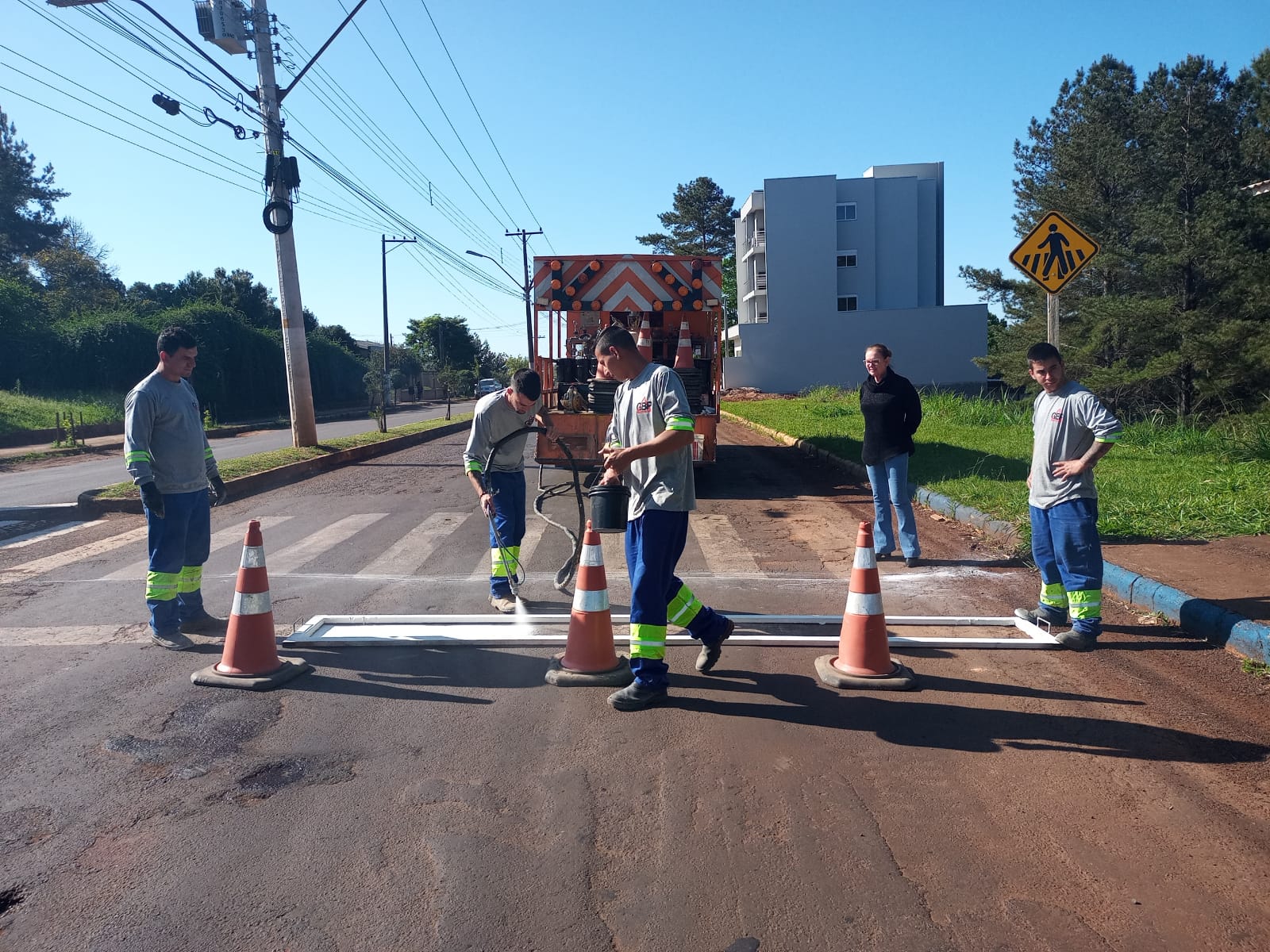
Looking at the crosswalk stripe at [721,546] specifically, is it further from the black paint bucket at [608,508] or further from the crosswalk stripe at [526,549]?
the black paint bucket at [608,508]

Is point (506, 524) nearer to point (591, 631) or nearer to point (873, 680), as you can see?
point (591, 631)

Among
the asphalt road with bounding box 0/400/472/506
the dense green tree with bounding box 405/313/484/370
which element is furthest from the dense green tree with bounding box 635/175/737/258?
the asphalt road with bounding box 0/400/472/506

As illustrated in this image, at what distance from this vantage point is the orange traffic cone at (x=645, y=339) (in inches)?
516

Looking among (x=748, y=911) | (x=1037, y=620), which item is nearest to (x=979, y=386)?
(x=1037, y=620)

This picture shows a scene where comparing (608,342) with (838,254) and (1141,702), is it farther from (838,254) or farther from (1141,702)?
(838,254)

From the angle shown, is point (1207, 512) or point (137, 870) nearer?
point (137, 870)

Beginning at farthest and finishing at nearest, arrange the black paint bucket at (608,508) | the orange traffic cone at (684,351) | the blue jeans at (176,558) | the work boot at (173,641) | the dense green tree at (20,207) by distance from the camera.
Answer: the dense green tree at (20,207)
the orange traffic cone at (684,351)
the blue jeans at (176,558)
the work boot at (173,641)
the black paint bucket at (608,508)

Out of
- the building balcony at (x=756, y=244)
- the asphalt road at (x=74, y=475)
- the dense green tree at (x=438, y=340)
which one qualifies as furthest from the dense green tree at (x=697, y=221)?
the asphalt road at (x=74, y=475)

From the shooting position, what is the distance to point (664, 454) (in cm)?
452

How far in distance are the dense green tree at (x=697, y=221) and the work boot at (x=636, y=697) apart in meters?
66.6

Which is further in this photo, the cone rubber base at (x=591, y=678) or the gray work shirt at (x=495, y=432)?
the gray work shirt at (x=495, y=432)

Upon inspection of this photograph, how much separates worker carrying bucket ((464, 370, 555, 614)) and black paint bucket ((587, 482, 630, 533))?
3.39ft

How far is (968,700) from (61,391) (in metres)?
39.9

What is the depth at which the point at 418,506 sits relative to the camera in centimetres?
1199
